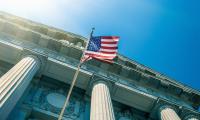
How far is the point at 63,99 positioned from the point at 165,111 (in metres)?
6.84

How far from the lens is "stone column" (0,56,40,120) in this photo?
48.0ft

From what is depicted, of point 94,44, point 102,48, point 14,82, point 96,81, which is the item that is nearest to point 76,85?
point 96,81

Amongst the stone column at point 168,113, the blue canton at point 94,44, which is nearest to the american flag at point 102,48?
the blue canton at point 94,44

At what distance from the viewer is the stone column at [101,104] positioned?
16.5 meters

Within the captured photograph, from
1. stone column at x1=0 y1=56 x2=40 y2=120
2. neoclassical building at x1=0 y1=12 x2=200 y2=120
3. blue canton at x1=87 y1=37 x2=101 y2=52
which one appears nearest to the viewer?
stone column at x1=0 y1=56 x2=40 y2=120

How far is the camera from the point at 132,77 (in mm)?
25422

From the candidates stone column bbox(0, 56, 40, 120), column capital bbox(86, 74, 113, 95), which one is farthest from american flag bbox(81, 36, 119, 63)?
stone column bbox(0, 56, 40, 120)

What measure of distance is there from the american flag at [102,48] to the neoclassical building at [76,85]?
218 centimetres

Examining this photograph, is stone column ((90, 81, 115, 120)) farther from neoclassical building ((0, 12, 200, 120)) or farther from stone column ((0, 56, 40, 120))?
stone column ((0, 56, 40, 120))

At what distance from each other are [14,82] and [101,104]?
4.81 m

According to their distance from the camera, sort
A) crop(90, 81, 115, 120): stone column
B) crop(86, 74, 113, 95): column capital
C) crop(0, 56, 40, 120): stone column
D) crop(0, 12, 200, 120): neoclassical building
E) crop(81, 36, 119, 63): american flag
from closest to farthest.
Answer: crop(0, 56, 40, 120): stone column, crop(90, 81, 115, 120): stone column, crop(0, 12, 200, 120): neoclassical building, crop(81, 36, 119, 63): american flag, crop(86, 74, 113, 95): column capital

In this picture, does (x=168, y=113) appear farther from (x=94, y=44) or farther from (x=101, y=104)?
(x=94, y=44)

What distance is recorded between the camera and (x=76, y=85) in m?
23.2

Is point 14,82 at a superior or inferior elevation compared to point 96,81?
inferior
